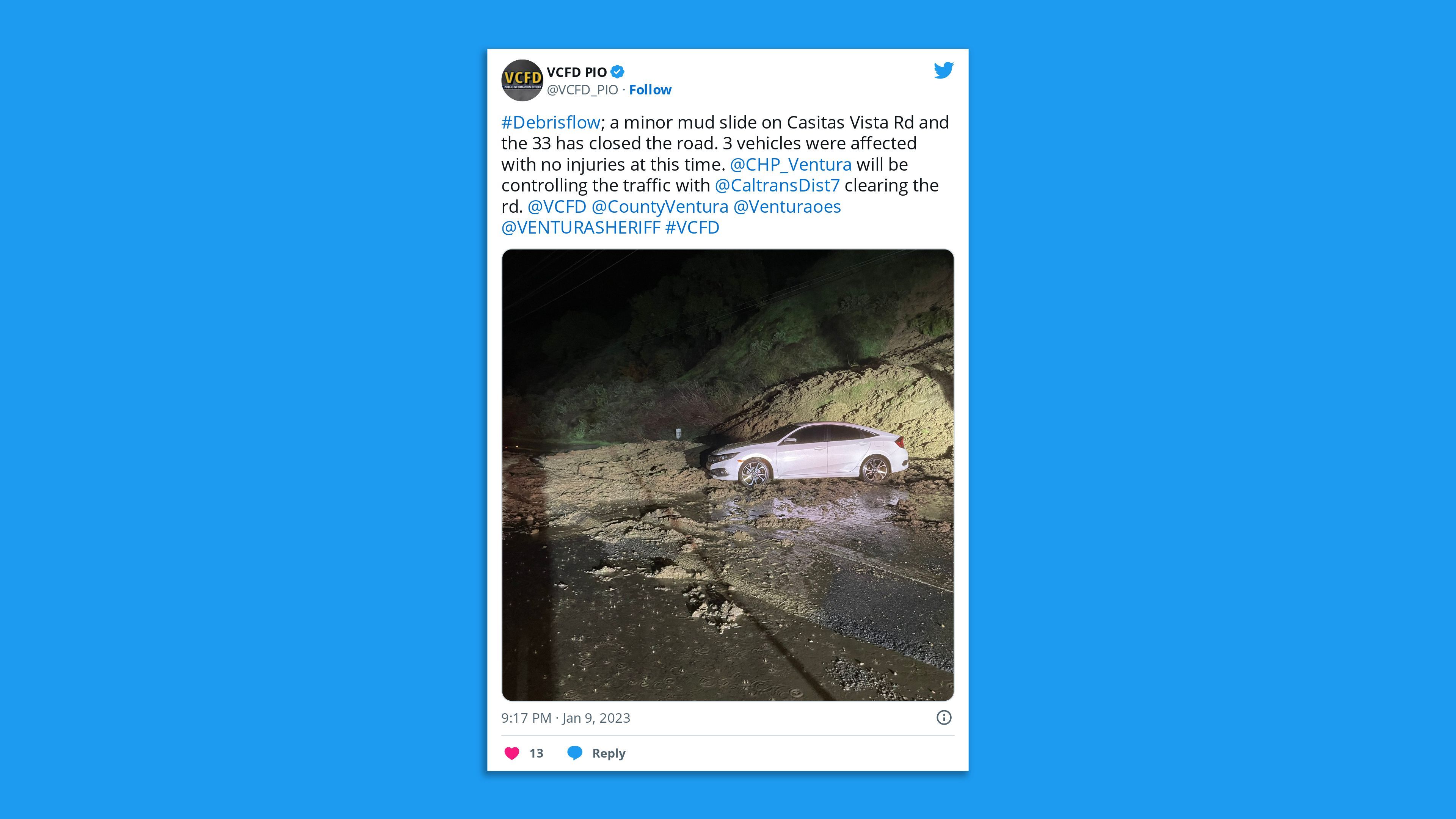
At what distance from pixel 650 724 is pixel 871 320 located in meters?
6.12

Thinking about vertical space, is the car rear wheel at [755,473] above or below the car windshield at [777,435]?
below

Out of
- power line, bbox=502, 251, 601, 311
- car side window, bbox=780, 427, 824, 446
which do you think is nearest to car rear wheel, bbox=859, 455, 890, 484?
car side window, bbox=780, 427, 824, 446

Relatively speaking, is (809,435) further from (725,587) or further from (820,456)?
(725,587)

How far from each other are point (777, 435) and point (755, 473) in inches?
21.3

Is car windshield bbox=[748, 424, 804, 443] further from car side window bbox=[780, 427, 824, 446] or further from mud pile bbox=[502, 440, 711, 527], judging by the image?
mud pile bbox=[502, 440, 711, 527]

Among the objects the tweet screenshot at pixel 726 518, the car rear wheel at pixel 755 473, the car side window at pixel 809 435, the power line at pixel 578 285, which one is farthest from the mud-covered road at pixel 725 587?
the power line at pixel 578 285

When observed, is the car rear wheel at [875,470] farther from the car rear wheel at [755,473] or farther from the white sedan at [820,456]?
the car rear wheel at [755,473]

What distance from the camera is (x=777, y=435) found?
23.8 ft

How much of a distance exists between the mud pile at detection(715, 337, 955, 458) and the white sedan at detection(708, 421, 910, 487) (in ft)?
0.81

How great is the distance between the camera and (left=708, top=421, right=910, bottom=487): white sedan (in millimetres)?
6871

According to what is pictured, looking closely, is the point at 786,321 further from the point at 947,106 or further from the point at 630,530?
the point at 947,106

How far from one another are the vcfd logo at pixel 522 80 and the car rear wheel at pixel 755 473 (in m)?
4.41

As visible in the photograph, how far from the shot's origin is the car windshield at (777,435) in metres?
7.16

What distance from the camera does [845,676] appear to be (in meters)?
4.04
